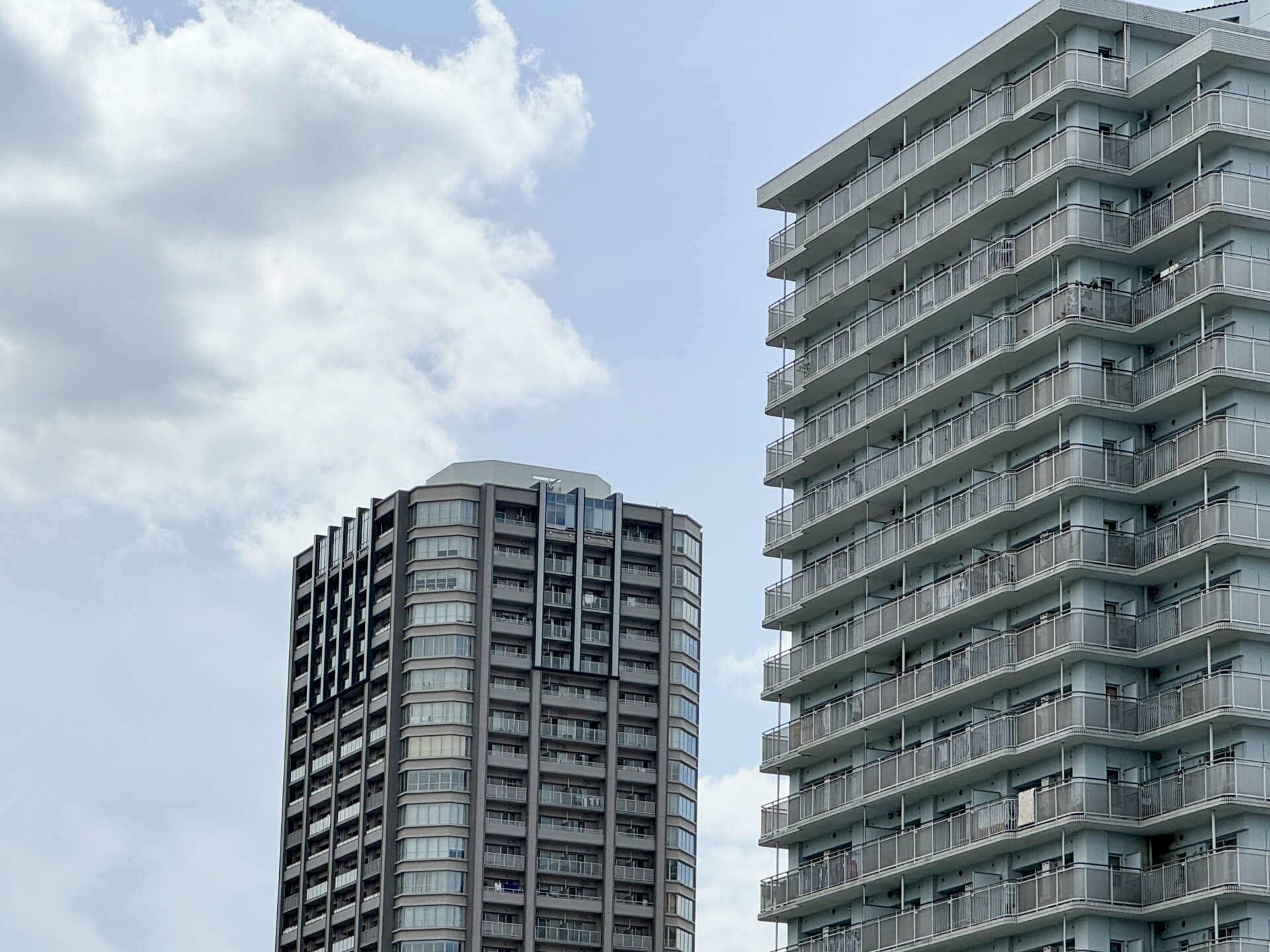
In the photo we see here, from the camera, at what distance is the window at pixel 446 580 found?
618ft

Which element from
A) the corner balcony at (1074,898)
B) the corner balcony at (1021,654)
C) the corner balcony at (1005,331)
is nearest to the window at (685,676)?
the corner balcony at (1005,331)

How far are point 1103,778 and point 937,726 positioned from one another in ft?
35.3

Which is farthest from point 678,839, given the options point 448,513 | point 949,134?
point 949,134

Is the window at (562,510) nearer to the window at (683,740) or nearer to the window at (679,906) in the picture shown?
the window at (683,740)

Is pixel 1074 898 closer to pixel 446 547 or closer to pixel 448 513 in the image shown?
pixel 446 547

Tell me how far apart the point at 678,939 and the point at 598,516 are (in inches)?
1265

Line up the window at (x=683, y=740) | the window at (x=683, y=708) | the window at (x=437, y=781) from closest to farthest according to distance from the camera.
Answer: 1. the window at (x=437, y=781)
2. the window at (x=683, y=740)
3. the window at (x=683, y=708)

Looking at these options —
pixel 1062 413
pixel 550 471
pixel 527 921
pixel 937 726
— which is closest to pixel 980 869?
pixel 937 726

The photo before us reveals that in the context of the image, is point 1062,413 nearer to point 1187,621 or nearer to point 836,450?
point 1187,621

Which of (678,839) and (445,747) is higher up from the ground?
(445,747)

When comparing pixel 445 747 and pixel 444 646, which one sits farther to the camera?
pixel 444 646

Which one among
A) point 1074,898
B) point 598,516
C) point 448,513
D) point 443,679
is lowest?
point 1074,898

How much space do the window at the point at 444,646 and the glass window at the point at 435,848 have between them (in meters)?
13.4

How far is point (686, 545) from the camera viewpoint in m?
197
